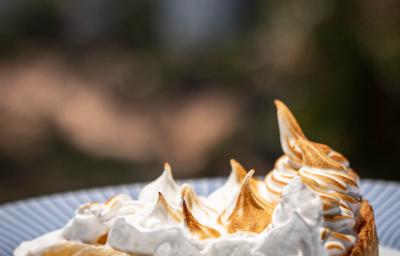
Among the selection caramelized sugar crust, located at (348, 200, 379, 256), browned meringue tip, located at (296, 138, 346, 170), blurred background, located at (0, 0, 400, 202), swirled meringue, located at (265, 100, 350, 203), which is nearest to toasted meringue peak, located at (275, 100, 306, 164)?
swirled meringue, located at (265, 100, 350, 203)

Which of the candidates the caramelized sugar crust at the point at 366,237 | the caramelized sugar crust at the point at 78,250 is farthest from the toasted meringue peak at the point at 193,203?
the caramelized sugar crust at the point at 366,237

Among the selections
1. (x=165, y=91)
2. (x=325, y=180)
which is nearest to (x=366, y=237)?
(x=325, y=180)

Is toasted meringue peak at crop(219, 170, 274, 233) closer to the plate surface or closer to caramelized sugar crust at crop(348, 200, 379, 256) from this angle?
caramelized sugar crust at crop(348, 200, 379, 256)

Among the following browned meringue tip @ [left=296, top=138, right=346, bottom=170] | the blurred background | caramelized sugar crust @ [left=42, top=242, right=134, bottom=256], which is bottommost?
the blurred background

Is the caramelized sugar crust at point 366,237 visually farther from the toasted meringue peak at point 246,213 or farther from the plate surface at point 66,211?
→ the plate surface at point 66,211

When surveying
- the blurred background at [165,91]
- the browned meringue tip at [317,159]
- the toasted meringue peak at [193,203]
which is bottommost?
the blurred background at [165,91]

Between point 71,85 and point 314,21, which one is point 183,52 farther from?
point 314,21
